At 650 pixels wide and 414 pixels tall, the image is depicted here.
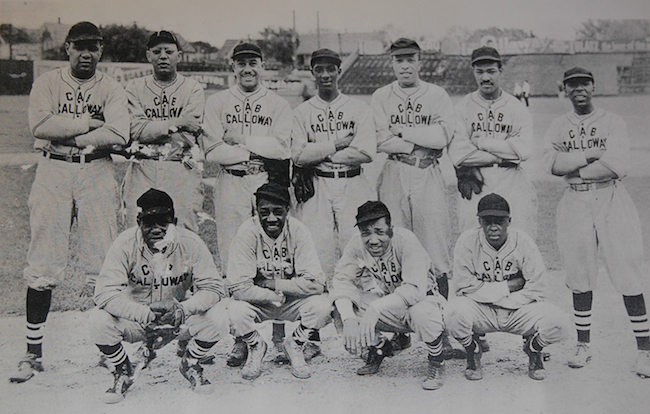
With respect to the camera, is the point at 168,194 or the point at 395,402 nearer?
the point at 395,402

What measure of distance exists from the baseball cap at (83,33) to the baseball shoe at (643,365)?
3.67 metres

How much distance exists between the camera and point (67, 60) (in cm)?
363

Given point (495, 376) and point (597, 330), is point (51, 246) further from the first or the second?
point (597, 330)

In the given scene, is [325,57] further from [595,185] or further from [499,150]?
[595,185]

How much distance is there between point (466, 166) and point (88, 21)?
96.3 inches

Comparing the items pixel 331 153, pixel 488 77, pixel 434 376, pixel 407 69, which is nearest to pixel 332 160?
pixel 331 153

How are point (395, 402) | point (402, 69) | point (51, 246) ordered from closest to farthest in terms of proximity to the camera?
point (395, 402) < point (51, 246) < point (402, 69)

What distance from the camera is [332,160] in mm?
3637

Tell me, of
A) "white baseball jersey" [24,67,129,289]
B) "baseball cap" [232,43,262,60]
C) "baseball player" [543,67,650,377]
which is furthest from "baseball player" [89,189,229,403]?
"baseball player" [543,67,650,377]

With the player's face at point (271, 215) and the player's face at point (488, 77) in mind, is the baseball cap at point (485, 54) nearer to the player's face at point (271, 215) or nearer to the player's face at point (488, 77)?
the player's face at point (488, 77)

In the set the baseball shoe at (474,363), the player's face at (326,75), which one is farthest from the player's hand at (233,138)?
the baseball shoe at (474,363)

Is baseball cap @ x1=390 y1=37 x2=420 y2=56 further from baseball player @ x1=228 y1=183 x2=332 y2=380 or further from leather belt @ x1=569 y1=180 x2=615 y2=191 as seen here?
leather belt @ x1=569 y1=180 x2=615 y2=191

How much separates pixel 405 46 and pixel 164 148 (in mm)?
1590

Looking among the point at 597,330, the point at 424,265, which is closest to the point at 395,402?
the point at 424,265
